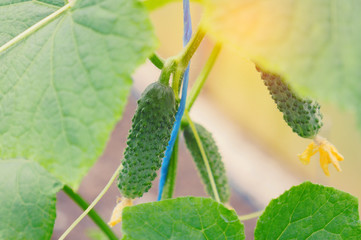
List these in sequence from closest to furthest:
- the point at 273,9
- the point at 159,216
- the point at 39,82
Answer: the point at 273,9 < the point at 39,82 < the point at 159,216

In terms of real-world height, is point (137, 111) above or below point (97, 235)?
above

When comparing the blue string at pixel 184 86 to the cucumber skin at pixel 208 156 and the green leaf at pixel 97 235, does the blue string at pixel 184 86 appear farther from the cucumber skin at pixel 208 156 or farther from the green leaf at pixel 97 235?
the green leaf at pixel 97 235

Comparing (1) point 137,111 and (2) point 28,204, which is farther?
(2) point 28,204

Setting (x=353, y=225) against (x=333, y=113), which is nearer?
(x=353, y=225)

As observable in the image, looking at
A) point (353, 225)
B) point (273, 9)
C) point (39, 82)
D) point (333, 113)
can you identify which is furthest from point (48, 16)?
point (333, 113)

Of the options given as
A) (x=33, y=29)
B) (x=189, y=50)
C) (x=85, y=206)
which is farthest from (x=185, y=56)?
(x=85, y=206)

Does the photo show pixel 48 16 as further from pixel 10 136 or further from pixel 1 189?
pixel 1 189

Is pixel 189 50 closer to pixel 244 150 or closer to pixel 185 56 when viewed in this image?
pixel 185 56

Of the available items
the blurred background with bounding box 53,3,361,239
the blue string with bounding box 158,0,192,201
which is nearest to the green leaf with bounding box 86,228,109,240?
the blue string with bounding box 158,0,192,201
